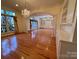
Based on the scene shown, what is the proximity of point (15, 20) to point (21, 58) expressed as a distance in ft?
27.5

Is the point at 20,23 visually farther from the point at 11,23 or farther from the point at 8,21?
the point at 8,21

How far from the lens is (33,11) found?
11.3m

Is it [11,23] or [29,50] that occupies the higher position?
[11,23]

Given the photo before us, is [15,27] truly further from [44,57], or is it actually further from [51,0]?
[44,57]

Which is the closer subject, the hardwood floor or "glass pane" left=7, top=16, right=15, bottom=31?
the hardwood floor

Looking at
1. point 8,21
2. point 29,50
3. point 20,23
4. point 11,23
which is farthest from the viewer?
point 20,23

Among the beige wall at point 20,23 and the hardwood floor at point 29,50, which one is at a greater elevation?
the beige wall at point 20,23

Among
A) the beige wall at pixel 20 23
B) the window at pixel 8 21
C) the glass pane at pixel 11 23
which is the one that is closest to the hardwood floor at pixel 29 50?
the window at pixel 8 21

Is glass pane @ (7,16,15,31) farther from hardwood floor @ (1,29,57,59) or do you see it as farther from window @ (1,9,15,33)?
hardwood floor @ (1,29,57,59)

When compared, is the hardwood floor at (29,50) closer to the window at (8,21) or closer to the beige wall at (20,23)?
the window at (8,21)

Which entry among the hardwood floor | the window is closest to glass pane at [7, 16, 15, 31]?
the window

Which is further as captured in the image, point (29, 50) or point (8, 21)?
point (8, 21)

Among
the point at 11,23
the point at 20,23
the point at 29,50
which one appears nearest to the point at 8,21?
the point at 11,23

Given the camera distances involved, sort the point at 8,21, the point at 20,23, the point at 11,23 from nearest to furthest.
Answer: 1. the point at 8,21
2. the point at 11,23
3. the point at 20,23
